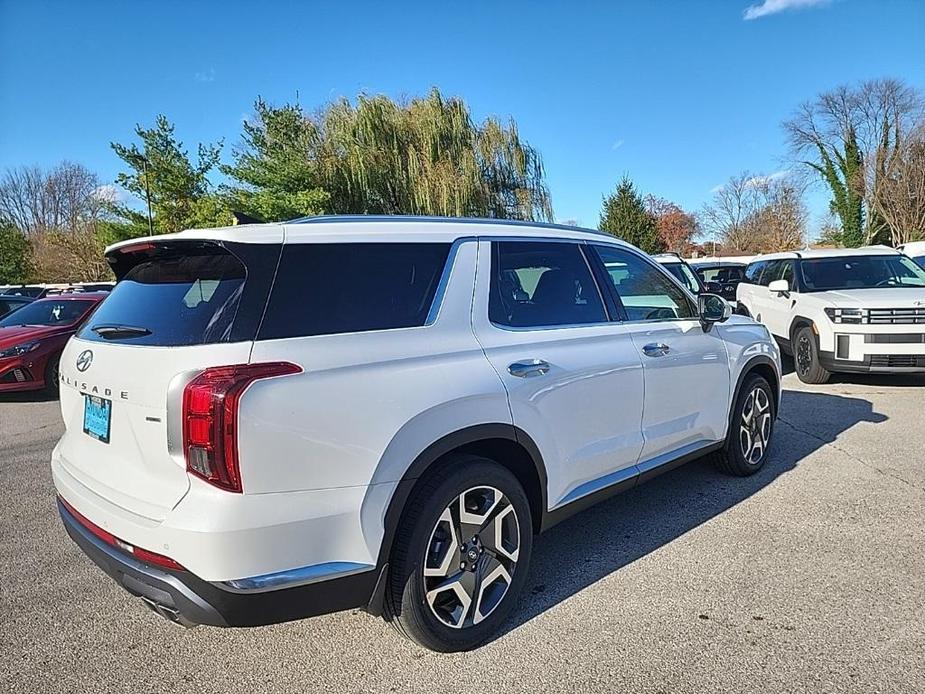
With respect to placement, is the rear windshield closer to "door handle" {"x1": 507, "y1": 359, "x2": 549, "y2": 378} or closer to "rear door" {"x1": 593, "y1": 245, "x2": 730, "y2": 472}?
"door handle" {"x1": 507, "y1": 359, "x2": 549, "y2": 378}

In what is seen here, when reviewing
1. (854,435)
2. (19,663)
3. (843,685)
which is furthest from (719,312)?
(19,663)

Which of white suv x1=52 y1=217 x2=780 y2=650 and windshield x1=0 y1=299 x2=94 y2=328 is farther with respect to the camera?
windshield x1=0 y1=299 x2=94 y2=328

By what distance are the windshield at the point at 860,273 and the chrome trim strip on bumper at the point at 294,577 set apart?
851 cm

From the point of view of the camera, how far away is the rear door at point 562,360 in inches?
111

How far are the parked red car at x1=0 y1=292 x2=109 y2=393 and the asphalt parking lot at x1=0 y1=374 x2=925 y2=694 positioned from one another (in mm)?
4814

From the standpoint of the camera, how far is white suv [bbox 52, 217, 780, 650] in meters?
2.05

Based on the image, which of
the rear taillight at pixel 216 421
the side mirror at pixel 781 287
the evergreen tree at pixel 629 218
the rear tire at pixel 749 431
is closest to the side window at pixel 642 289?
the rear tire at pixel 749 431

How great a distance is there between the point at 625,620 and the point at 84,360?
2.56m

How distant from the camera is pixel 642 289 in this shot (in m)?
3.91

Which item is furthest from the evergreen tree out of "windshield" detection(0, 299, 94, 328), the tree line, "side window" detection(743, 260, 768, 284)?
"windshield" detection(0, 299, 94, 328)

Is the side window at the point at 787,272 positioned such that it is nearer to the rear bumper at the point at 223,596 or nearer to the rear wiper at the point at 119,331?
the rear bumper at the point at 223,596

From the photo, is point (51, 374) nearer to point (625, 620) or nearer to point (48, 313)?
point (48, 313)

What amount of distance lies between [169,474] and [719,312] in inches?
132

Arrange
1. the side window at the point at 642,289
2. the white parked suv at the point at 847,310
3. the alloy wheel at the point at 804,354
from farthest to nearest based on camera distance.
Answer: the alloy wheel at the point at 804,354 → the white parked suv at the point at 847,310 → the side window at the point at 642,289
